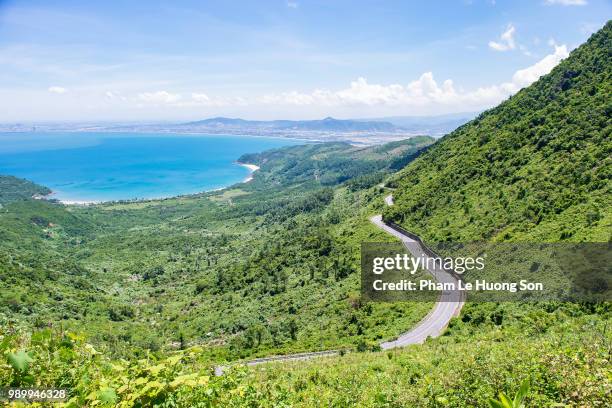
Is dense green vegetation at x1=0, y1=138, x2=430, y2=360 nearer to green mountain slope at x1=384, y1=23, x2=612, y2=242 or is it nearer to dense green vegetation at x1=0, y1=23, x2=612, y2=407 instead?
dense green vegetation at x1=0, y1=23, x2=612, y2=407

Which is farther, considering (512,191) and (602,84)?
(602,84)

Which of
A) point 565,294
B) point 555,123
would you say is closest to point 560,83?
point 555,123

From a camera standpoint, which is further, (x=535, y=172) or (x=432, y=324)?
(x=535, y=172)

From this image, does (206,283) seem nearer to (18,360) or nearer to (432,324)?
(432,324)

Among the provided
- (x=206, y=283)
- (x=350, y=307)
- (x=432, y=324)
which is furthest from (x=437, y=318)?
(x=206, y=283)

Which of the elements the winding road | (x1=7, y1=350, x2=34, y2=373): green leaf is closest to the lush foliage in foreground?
(x1=7, y1=350, x2=34, y2=373): green leaf

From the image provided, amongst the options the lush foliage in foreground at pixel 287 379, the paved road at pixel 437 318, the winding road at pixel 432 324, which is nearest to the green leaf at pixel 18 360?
the lush foliage in foreground at pixel 287 379

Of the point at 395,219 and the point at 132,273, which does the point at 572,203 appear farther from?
the point at 132,273

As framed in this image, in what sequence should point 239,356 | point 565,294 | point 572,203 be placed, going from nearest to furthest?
point 565,294 < point 239,356 < point 572,203

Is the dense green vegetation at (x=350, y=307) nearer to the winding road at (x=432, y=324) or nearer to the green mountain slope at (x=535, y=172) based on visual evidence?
the green mountain slope at (x=535, y=172)
